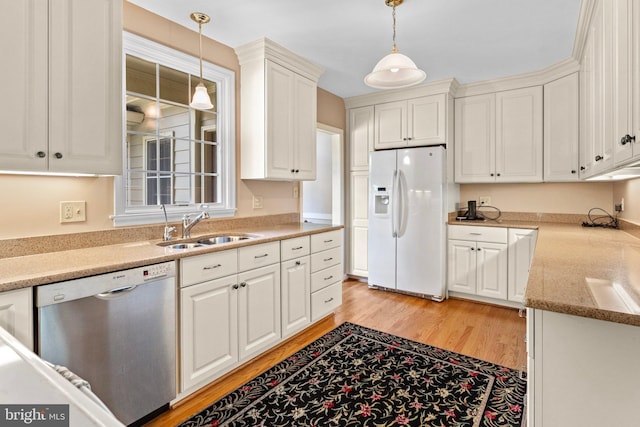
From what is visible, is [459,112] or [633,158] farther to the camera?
[459,112]

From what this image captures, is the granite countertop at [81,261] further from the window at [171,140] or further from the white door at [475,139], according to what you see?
the white door at [475,139]

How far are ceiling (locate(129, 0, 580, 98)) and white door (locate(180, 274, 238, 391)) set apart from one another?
188cm

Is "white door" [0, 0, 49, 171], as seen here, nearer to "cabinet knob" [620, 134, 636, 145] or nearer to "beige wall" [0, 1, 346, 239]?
"beige wall" [0, 1, 346, 239]

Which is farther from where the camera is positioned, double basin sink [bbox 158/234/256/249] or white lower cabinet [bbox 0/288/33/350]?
double basin sink [bbox 158/234/256/249]

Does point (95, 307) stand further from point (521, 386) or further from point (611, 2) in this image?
point (611, 2)

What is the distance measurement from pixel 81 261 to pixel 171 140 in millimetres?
1294

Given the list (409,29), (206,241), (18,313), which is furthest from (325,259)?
(18,313)

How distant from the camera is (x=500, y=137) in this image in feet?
12.2

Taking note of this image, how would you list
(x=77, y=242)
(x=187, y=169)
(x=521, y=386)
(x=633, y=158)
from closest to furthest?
1. (x=633, y=158)
2. (x=77, y=242)
3. (x=521, y=386)
4. (x=187, y=169)

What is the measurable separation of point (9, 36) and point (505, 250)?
4.05m

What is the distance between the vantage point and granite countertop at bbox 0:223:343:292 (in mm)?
1359

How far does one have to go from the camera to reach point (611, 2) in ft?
5.23

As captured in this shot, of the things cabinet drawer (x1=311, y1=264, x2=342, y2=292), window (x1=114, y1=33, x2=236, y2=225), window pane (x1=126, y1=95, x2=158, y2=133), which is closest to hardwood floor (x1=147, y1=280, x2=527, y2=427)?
cabinet drawer (x1=311, y1=264, x2=342, y2=292)

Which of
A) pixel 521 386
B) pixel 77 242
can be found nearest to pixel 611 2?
pixel 521 386
